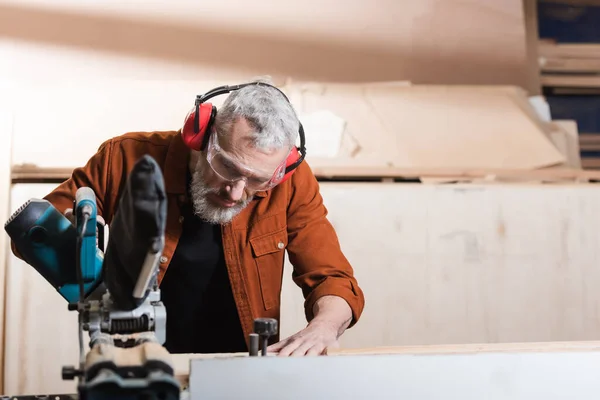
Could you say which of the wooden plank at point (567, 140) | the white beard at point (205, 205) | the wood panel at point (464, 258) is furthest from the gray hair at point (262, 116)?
the wooden plank at point (567, 140)

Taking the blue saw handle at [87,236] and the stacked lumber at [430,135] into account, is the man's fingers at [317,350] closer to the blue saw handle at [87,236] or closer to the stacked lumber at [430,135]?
the blue saw handle at [87,236]

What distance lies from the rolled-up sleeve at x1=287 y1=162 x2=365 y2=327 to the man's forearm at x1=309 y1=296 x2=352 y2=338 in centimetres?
3

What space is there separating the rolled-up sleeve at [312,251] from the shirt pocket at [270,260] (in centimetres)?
4

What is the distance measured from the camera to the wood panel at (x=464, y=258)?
270cm

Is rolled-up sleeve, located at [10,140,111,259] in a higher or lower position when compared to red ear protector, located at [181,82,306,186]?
lower

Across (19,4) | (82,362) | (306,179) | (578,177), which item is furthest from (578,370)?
(19,4)

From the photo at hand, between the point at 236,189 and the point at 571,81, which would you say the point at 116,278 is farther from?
the point at 571,81

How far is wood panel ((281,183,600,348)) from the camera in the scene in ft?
8.87

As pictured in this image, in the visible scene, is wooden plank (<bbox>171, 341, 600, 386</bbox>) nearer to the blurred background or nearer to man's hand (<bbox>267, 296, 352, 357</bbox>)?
man's hand (<bbox>267, 296, 352, 357</bbox>)

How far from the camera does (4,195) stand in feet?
8.39

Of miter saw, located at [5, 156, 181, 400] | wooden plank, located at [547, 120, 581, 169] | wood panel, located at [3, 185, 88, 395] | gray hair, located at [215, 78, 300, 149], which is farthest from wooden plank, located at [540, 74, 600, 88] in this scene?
miter saw, located at [5, 156, 181, 400]

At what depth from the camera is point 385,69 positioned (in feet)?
10.2

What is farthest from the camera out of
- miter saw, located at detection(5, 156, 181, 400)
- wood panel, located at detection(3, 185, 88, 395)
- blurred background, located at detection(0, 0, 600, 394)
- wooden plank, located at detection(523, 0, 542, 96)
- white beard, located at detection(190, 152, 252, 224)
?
wooden plank, located at detection(523, 0, 542, 96)

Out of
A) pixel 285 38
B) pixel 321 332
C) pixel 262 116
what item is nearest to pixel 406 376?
pixel 321 332
